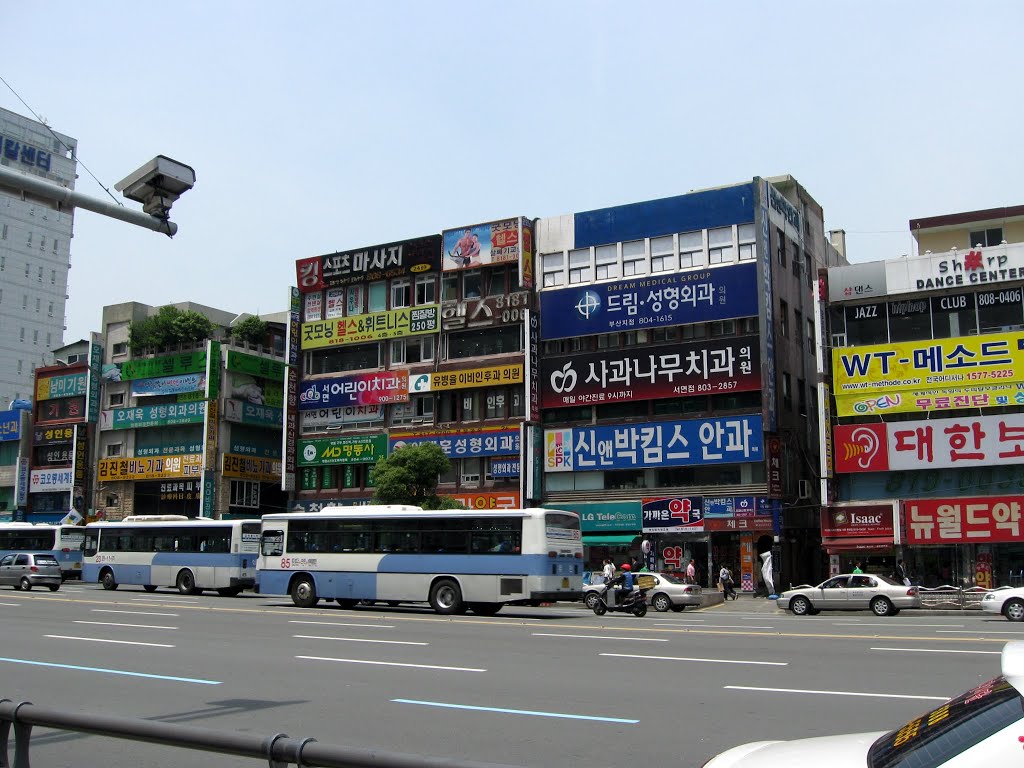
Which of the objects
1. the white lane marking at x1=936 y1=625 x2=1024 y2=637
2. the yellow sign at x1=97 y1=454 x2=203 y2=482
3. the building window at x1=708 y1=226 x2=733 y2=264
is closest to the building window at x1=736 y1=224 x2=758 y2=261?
the building window at x1=708 y1=226 x2=733 y2=264

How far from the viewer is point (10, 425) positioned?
66438 mm

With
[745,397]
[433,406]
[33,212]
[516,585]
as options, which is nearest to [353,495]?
[433,406]

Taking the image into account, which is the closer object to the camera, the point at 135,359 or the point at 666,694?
the point at 666,694

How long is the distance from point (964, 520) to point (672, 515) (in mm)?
12020

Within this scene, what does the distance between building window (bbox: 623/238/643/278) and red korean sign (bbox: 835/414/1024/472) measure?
1211cm

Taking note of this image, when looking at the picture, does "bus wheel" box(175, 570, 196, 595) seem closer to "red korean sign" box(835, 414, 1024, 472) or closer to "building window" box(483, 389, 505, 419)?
"building window" box(483, 389, 505, 419)

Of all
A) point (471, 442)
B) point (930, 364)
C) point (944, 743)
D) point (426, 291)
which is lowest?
point (944, 743)

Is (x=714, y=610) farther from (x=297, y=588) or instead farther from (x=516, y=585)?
(x=297, y=588)

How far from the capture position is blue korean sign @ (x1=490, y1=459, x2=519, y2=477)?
49.7 metres

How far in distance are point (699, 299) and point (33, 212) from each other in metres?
77.6

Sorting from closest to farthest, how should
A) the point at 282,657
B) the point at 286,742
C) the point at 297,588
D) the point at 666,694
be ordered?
the point at 286,742
the point at 666,694
the point at 282,657
the point at 297,588

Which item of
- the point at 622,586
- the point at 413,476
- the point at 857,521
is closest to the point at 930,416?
the point at 857,521

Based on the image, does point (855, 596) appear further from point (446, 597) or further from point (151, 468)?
point (151, 468)

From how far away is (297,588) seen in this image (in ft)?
99.1
